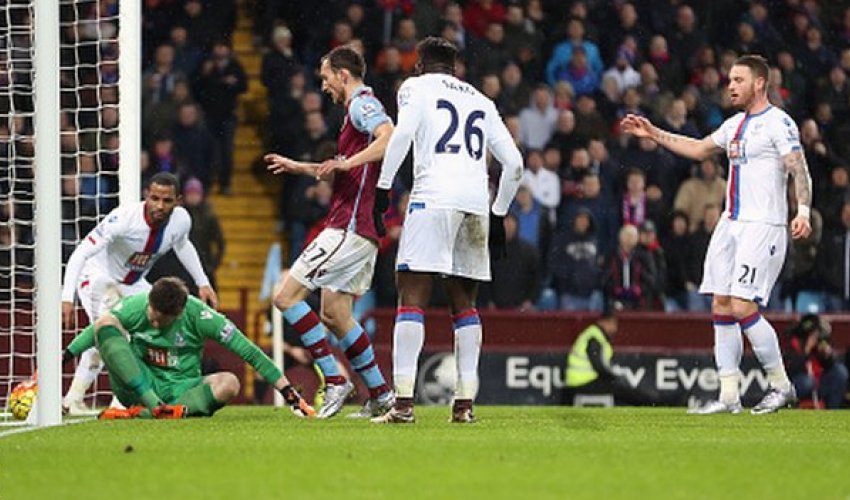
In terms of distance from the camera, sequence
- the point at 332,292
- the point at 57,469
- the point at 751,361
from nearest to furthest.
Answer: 1. the point at 57,469
2. the point at 332,292
3. the point at 751,361

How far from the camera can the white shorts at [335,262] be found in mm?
12680

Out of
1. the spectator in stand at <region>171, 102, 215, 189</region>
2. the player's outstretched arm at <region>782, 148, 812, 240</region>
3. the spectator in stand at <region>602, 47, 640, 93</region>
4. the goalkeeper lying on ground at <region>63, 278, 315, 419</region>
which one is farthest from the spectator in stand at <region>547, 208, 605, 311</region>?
the goalkeeper lying on ground at <region>63, 278, 315, 419</region>

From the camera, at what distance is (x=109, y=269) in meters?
14.4

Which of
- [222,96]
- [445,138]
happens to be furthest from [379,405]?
[222,96]

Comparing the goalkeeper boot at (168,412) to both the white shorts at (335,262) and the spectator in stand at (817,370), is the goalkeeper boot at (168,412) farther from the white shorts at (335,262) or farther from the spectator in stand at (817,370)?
the spectator in stand at (817,370)

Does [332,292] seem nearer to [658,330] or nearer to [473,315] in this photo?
[473,315]

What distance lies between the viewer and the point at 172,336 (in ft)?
42.1

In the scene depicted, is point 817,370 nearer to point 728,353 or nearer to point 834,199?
point 834,199

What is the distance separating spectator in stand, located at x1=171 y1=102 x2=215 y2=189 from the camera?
20984 millimetres

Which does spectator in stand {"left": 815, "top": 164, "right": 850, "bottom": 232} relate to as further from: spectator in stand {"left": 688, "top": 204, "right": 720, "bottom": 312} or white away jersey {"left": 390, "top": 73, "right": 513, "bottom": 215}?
white away jersey {"left": 390, "top": 73, "right": 513, "bottom": 215}

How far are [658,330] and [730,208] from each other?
602cm

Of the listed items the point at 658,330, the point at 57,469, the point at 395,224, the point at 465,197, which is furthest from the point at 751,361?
the point at 57,469

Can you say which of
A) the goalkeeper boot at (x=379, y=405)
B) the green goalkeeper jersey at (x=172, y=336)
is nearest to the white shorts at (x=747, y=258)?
the goalkeeper boot at (x=379, y=405)

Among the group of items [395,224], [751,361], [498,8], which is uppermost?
[498,8]
